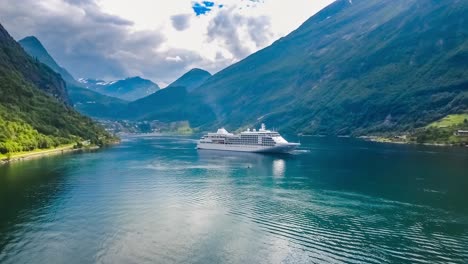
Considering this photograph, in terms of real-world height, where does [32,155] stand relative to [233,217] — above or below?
above

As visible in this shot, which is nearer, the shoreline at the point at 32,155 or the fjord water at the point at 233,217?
the fjord water at the point at 233,217

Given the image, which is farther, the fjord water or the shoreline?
the shoreline

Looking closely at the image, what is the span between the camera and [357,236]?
5628 cm

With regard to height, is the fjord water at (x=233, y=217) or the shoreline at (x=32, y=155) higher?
the shoreline at (x=32, y=155)

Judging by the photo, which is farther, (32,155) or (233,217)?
(32,155)

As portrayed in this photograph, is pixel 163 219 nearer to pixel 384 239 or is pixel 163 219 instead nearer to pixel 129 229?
pixel 129 229

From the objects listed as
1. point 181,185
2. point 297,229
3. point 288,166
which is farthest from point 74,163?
point 297,229

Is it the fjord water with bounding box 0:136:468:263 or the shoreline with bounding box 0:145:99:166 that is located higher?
the shoreline with bounding box 0:145:99:166

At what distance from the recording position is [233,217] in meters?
67.7

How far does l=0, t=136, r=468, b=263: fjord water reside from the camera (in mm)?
49406

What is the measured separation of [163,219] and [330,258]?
29823 mm

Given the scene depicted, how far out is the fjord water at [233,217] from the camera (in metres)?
49.4

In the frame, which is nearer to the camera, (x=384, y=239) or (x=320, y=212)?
(x=384, y=239)

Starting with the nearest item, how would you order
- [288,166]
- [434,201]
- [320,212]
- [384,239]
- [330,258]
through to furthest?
[330,258]
[384,239]
[320,212]
[434,201]
[288,166]
